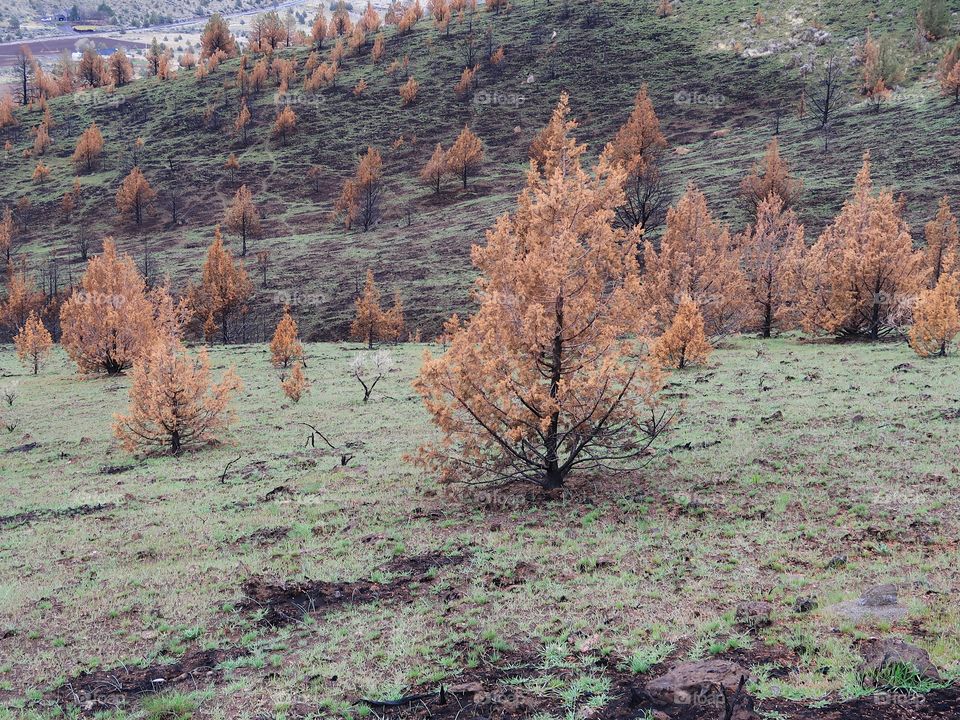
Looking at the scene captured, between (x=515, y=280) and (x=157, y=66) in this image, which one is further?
(x=157, y=66)

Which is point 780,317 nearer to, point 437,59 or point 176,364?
point 176,364

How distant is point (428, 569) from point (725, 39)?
130123 millimetres

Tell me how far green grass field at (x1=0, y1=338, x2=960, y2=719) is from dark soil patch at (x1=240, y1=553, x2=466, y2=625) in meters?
0.04

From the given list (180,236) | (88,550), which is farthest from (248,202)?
(88,550)

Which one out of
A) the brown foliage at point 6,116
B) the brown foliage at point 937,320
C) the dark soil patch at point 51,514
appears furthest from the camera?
the brown foliage at point 6,116

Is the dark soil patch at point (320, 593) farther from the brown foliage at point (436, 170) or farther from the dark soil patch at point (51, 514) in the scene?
the brown foliage at point (436, 170)

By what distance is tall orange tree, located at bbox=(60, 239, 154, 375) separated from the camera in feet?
107

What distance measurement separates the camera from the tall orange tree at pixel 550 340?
11617 millimetres

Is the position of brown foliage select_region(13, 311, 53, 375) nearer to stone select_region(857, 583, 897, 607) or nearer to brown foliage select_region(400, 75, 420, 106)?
stone select_region(857, 583, 897, 607)

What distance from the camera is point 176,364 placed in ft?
62.6

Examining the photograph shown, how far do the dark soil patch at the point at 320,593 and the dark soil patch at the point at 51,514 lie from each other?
256 inches
